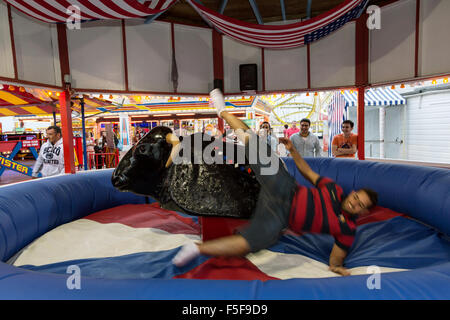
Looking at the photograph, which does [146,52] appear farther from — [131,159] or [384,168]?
[384,168]

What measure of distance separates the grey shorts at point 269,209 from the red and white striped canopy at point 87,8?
2.46 meters

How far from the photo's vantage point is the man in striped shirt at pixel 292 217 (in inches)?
62.6

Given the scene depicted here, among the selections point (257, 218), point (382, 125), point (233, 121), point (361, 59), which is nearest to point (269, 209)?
point (257, 218)

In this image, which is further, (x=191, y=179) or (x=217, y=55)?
(x=217, y=55)

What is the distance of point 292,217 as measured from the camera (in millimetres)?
1864

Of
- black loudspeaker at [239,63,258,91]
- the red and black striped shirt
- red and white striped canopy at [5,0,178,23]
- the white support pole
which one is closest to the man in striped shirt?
the red and black striped shirt

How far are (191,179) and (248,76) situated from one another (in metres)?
3.56

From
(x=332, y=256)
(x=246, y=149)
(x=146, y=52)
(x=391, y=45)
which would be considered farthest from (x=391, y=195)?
(x=146, y=52)

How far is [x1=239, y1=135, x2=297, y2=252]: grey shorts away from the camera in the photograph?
1656 millimetres

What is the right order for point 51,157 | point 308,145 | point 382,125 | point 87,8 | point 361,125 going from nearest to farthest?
1. point 87,8
2. point 51,157
3. point 308,145
4. point 361,125
5. point 382,125

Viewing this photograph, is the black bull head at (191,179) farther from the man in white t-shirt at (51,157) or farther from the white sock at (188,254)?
the man in white t-shirt at (51,157)

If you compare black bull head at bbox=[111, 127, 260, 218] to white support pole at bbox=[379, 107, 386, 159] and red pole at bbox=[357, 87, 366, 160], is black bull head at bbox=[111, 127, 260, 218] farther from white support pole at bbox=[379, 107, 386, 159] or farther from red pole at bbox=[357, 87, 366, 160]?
white support pole at bbox=[379, 107, 386, 159]

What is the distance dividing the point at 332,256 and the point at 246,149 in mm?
981

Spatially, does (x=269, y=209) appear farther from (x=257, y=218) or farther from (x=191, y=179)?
(x=191, y=179)
